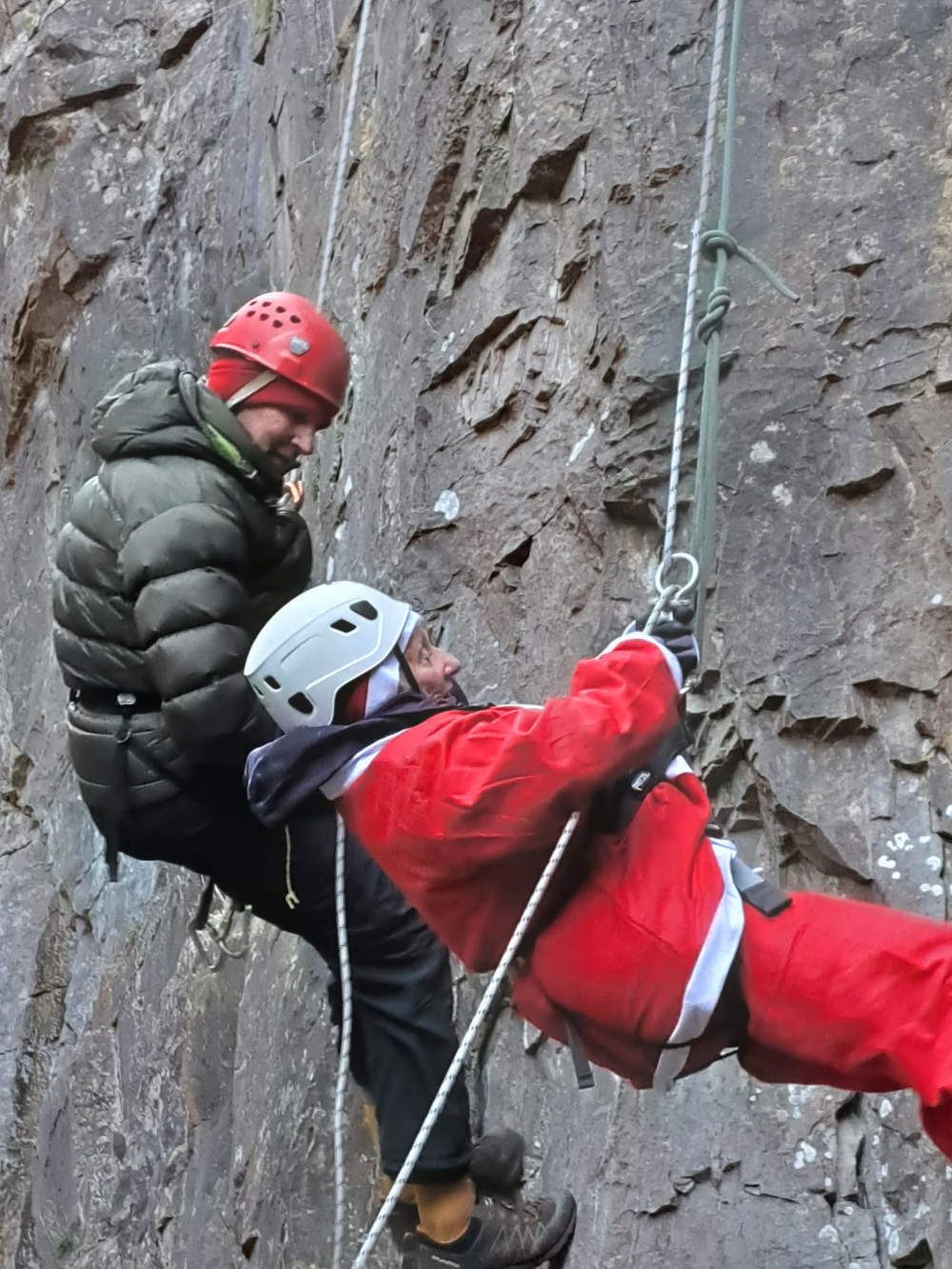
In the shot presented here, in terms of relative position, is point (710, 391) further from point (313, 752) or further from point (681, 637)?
point (313, 752)

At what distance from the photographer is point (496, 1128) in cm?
398

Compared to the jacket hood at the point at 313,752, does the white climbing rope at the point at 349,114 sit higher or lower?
higher

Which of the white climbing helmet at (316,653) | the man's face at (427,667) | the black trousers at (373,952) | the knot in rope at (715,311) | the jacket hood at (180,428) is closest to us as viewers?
the white climbing helmet at (316,653)

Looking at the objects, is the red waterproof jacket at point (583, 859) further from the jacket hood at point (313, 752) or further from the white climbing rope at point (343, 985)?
the white climbing rope at point (343, 985)

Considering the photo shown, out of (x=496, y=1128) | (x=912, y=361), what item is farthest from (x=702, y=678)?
(x=496, y=1128)

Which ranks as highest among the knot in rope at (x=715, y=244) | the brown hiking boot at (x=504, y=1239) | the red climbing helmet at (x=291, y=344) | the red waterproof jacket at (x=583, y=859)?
the knot in rope at (x=715, y=244)

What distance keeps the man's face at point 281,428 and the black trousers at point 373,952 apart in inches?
32.9

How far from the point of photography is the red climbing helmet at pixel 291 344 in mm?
3846

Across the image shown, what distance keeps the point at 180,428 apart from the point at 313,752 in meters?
1.24

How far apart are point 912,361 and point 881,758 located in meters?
0.98

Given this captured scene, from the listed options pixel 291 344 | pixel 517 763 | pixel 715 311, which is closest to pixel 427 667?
pixel 517 763

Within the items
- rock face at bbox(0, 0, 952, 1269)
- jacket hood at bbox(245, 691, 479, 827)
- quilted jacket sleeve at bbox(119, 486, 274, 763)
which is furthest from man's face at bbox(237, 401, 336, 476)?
jacket hood at bbox(245, 691, 479, 827)

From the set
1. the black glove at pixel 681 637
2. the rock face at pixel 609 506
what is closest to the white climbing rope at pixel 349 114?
the rock face at pixel 609 506

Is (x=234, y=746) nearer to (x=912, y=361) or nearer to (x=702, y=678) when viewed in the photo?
(x=702, y=678)
